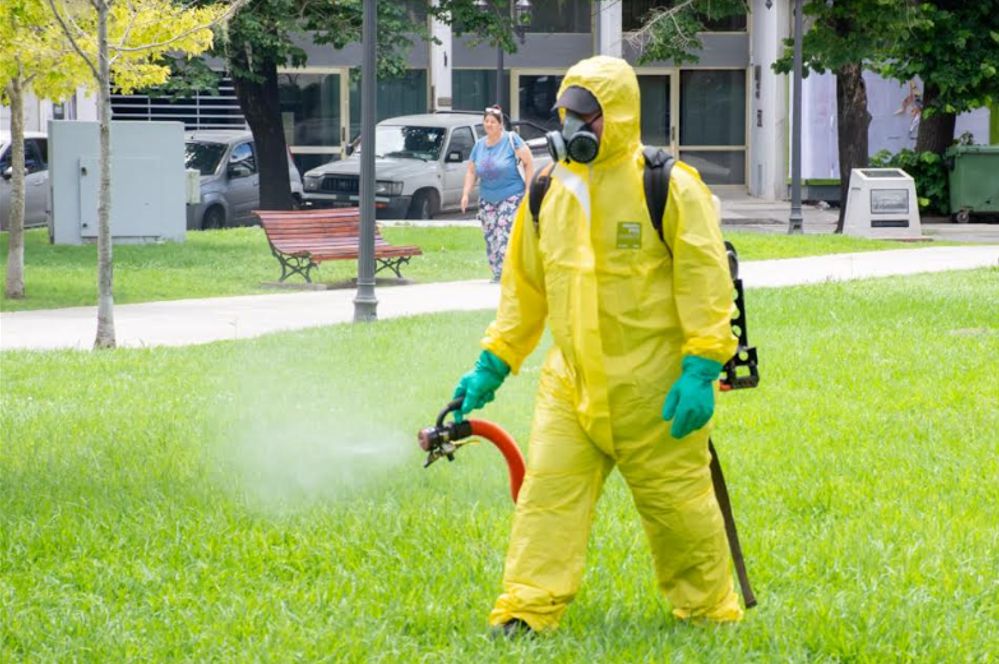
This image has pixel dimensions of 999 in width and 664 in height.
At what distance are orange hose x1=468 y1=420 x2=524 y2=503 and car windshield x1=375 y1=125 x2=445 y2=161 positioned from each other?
23.6 metres

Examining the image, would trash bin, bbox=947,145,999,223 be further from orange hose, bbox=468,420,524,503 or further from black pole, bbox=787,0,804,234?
orange hose, bbox=468,420,524,503

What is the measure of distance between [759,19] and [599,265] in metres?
36.1

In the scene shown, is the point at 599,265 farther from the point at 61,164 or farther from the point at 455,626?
the point at 61,164

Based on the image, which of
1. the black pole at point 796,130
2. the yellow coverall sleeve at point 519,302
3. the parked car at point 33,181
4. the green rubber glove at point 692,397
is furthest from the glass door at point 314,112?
the green rubber glove at point 692,397

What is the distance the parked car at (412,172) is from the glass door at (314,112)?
382 inches

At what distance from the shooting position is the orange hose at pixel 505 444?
5160 mm

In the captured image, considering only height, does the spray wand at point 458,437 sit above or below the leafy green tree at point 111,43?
below

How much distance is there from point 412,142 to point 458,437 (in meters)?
24.3

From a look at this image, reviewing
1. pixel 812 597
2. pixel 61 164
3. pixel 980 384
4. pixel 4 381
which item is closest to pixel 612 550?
pixel 812 597

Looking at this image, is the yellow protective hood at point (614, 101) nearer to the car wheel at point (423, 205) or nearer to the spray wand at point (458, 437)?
the spray wand at point (458, 437)

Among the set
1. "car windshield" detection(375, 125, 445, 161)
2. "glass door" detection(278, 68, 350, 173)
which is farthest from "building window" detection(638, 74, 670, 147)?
"car windshield" detection(375, 125, 445, 161)

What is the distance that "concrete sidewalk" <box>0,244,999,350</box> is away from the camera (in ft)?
44.7

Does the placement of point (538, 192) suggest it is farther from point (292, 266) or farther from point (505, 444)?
point (292, 266)

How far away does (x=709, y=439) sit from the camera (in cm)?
490
